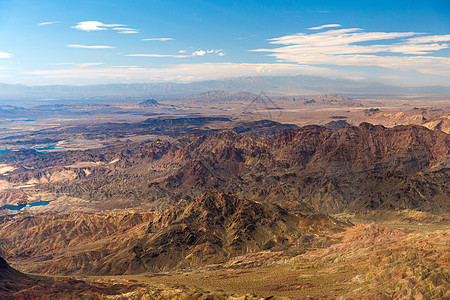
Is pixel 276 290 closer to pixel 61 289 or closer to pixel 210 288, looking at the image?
pixel 210 288

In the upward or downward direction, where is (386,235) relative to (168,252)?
upward

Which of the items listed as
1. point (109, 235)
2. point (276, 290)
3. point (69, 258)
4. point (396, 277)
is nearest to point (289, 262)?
point (276, 290)

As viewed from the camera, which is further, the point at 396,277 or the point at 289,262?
the point at 289,262

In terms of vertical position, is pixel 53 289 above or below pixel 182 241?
above

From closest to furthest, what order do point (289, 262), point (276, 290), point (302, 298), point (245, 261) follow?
1. point (302, 298)
2. point (276, 290)
3. point (289, 262)
4. point (245, 261)

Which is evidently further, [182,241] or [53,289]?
[182,241]

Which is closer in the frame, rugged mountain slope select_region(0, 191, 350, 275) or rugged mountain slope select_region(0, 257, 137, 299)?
rugged mountain slope select_region(0, 257, 137, 299)

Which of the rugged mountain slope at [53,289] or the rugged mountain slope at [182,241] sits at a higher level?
the rugged mountain slope at [53,289]

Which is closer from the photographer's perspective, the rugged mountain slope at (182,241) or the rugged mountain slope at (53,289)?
the rugged mountain slope at (53,289)

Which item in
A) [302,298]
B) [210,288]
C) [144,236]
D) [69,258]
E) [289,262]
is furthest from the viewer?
[144,236]

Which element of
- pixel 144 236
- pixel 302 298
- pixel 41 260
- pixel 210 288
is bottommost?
pixel 41 260

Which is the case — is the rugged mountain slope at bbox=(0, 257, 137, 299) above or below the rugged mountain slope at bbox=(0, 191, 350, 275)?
above
